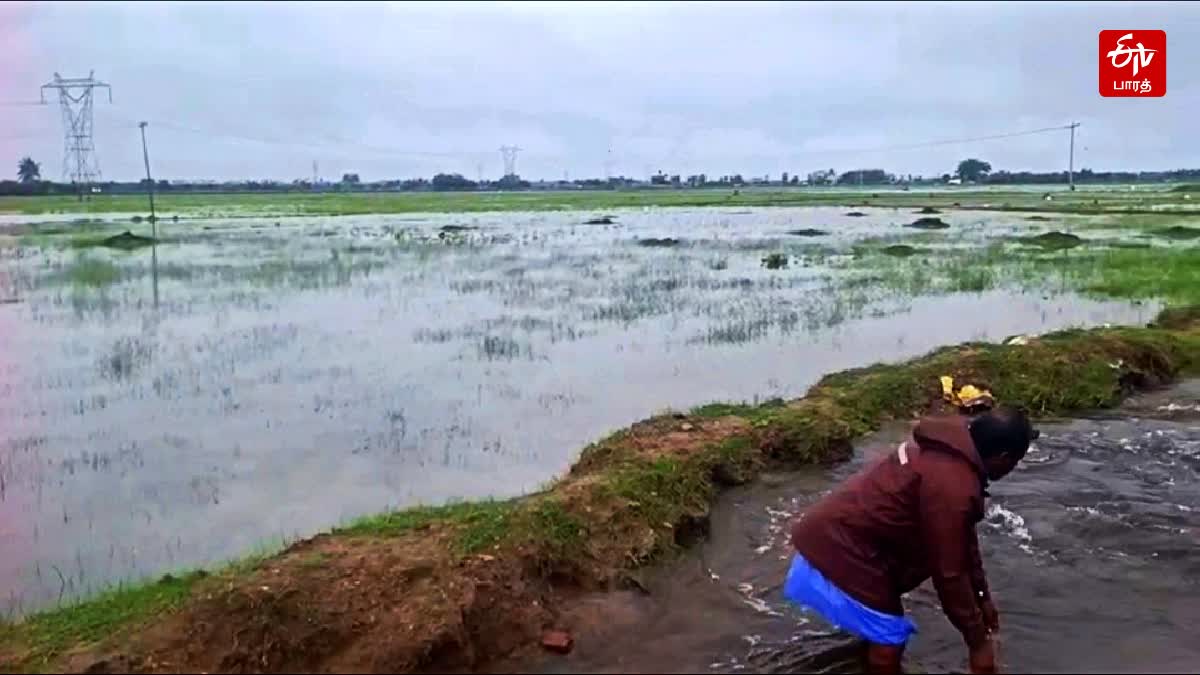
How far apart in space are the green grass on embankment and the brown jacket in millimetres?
1824

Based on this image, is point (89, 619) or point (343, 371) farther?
point (343, 371)

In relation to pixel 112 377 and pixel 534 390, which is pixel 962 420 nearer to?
pixel 534 390

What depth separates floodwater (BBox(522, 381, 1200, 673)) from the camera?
17.3 feet

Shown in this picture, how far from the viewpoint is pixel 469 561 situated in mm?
5695

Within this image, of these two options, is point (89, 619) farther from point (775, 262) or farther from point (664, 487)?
point (775, 262)

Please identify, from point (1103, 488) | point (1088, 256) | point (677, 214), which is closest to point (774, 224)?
point (677, 214)

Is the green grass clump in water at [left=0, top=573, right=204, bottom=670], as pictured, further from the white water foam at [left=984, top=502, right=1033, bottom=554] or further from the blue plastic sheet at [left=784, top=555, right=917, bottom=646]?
the white water foam at [left=984, top=502, right=1033, bottom=554]

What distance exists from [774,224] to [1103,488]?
4374 cm

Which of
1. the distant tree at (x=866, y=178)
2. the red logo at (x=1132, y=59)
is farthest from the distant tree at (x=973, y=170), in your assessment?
the red logo at (x=1132, y=59)

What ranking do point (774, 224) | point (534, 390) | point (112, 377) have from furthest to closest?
point (774, 224), point (112, 377), point (534, 390)

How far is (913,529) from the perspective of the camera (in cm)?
448

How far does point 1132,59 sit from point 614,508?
10.4 m

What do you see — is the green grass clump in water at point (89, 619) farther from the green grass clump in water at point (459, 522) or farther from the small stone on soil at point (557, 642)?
the small stone on soil at point (557, 642)

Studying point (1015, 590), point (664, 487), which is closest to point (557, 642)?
point (664, 487)
